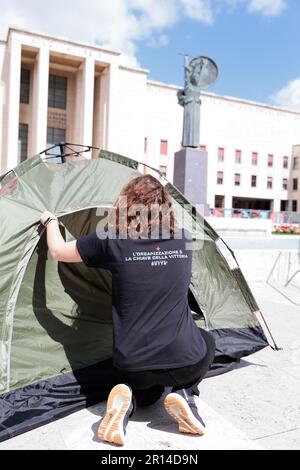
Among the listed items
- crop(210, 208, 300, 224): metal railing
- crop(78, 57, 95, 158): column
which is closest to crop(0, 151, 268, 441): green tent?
crop(210, 208, 300, 224): metal railing

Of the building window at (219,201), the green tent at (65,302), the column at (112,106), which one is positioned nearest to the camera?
the green tent at (65,302)

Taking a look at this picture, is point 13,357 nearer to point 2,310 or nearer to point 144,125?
point 2,310

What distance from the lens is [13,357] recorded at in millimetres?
2707

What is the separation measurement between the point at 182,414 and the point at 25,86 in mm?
39329

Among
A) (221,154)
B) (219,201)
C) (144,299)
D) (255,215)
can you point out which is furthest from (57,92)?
(144,299)

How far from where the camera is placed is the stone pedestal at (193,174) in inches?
570

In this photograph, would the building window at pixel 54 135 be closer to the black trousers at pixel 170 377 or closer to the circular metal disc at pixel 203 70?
the circular metal disc at pixel 203 70

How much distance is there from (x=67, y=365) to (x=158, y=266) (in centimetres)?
122

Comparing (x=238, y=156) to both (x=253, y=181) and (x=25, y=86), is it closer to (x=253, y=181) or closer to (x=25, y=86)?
(x=253, y=181)

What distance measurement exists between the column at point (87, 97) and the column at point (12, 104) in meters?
5.44

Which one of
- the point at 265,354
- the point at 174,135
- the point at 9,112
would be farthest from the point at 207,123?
the point at 265,354

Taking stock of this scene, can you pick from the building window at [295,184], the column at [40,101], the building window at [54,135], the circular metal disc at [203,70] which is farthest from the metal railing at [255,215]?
the building window at [295,184]

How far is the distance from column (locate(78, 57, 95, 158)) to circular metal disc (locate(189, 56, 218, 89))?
71.3ft

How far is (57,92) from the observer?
38250 millimetres
